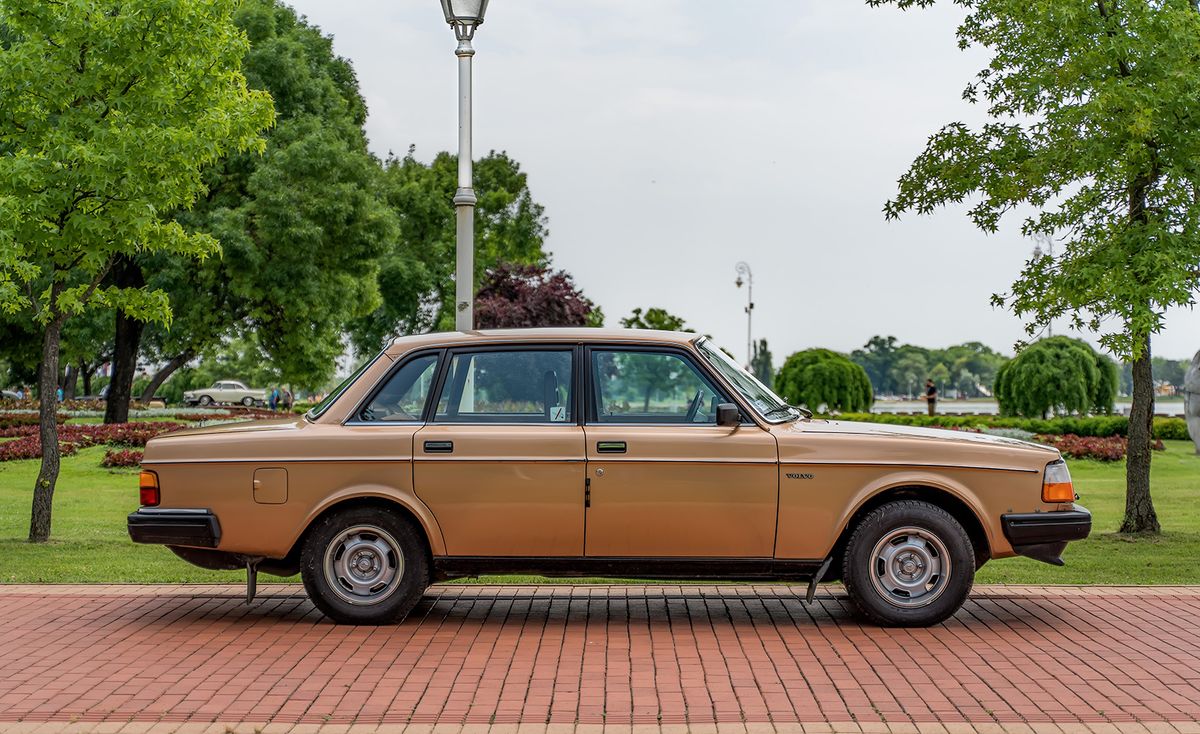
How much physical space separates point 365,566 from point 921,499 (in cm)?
352

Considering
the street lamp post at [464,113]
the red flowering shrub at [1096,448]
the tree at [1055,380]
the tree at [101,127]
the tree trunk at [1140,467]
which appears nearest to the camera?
the street lamp post at [464,113]

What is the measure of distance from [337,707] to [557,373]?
9.24ft

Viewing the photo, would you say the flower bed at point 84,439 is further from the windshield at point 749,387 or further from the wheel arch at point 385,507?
the windshield at point 749,387

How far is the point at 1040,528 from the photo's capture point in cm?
791

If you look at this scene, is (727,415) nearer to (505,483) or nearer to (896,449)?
(896,449)

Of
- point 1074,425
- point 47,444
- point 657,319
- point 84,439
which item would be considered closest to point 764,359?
point 657,319

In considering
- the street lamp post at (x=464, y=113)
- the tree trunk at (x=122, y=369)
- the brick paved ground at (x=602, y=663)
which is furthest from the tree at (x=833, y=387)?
the brick paved ground at (x=602, y=663)

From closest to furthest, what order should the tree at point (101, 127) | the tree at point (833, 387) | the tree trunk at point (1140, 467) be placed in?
the tree at point (101, 127) < the tree trunk at point (1140, 467) < the tree at point (833, 387)

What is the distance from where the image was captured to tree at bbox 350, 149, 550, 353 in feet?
170

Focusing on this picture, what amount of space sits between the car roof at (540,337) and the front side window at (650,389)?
0.10 m

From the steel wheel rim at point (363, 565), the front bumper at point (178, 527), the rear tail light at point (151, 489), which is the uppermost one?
the rear tail light at point (151, 489)

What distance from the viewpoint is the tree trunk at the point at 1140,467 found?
44.0 ft

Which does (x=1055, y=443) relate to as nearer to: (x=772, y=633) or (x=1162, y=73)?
A: (x=1162, y=73)

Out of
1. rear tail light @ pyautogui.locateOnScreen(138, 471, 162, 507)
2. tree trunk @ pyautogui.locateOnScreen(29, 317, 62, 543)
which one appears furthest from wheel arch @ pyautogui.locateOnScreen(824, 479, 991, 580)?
tree trunk @ pyautogui.locateOnScreen(29, 317, 62, 543)
